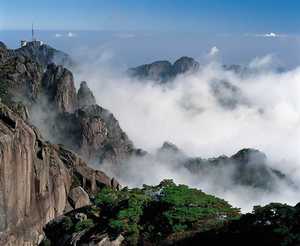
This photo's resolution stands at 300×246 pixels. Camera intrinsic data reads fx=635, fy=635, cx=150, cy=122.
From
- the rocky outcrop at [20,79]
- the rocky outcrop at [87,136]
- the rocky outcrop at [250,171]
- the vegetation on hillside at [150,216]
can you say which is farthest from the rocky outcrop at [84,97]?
the vegetation on hillside at [150,216]

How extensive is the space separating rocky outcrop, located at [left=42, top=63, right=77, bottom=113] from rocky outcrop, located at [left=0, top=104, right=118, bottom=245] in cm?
7423

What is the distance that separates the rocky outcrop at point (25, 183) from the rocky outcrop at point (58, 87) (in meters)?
74.2

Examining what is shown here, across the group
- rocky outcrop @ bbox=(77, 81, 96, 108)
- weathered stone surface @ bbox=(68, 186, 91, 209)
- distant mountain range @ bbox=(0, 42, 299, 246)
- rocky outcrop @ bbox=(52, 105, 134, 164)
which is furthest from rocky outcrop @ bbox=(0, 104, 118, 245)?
rocky outcrop @ bbox=(77, 81, 96, 108)

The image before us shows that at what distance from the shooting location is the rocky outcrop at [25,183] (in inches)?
2178

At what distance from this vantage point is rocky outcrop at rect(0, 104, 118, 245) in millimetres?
55312

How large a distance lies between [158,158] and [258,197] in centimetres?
3031

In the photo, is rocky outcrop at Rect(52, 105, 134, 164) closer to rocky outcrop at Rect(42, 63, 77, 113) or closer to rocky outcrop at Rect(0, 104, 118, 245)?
rocky outcrop at Rect(42, 63, 77, 113)

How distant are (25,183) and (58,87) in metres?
84.2

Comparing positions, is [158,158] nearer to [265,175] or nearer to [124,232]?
[265,175]

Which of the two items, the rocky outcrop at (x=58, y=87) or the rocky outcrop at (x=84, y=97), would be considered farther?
the rocky outcrop at (x=84, y=97)

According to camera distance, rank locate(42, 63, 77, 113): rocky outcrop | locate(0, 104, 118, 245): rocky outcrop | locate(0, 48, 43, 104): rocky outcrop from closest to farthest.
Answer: locate(0, 104, 118, 245): rocky outcrop
locate(0, 48, 43, 104): rocky outcrop
locate(42, 63, 77, 113): rocky outcrop

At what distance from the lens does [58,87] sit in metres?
141

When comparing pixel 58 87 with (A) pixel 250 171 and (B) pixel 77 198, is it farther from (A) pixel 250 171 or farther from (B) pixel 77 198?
(B) pixel 77 198

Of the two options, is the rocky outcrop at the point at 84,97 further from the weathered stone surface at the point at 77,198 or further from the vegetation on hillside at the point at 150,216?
the vegetation on hillside at the point at 150,216
